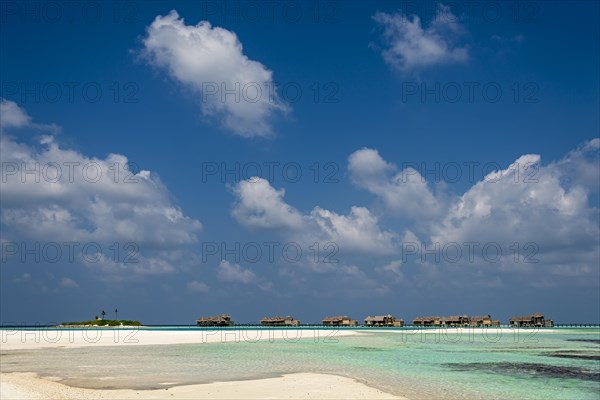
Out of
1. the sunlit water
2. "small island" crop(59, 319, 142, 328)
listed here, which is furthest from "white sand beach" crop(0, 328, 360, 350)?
"small island" crop(59, 319, 142, 328)

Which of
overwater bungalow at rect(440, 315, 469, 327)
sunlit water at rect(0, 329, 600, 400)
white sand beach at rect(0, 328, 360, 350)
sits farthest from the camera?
overwater bungalow at rect(440, 315, 469, 327)

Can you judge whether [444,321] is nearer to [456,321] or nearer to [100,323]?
[456,321]

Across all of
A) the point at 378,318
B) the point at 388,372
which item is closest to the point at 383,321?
the point at 378,318

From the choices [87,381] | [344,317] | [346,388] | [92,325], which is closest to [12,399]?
[87,381]

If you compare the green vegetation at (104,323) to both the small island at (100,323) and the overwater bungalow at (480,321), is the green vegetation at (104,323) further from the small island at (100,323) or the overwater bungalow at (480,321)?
the overwater bungalow at (480,321)

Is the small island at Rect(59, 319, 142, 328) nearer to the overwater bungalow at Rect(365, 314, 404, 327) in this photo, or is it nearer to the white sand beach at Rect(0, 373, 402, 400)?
the overwater bungalow at Rect(365, 314, 404, 327)

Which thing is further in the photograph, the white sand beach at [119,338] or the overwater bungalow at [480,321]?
the overwater bungalow at [480,321]

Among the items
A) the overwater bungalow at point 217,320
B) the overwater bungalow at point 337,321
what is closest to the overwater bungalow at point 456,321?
the overwater bungalow at point 337,321

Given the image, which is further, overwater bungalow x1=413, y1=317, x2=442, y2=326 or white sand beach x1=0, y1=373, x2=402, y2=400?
overwater bungalow x1=413, y1=317, x2=442, y2=326

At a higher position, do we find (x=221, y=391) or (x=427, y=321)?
(x=221, y=391)

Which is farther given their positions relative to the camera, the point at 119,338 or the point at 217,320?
the point at 217,320

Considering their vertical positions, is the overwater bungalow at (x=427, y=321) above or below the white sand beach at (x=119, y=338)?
below

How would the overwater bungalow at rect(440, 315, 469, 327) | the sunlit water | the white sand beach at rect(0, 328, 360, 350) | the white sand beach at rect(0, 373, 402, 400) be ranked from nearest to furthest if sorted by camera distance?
the white sand beach at rect(0, 373, 402, 400), the sunlit water, the white sand beach at rect(0, 328, 360, 350), the overwater bungalow at rect(440, 315, 469, 327)

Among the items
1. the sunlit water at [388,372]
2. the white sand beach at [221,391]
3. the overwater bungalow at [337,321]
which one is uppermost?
the white sand beach at [221,391]
